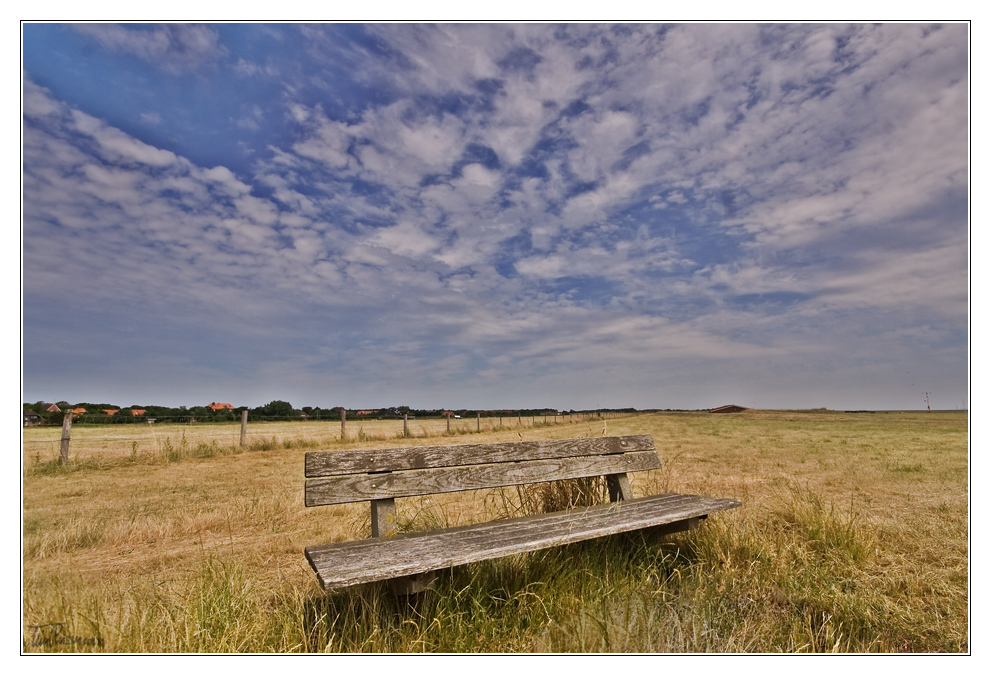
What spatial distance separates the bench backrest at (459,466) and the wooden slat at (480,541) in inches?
9.7

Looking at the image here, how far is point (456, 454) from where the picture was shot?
3227mm

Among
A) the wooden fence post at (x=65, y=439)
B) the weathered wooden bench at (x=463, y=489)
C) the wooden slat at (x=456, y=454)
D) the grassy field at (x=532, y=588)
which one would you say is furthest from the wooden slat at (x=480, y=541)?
the wooden fence post at (x=65, y=439)

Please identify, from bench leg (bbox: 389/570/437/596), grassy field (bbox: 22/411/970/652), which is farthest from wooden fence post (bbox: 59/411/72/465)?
bench leg (bbox: 389/570/437/596)

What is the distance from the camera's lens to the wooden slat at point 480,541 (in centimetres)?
220

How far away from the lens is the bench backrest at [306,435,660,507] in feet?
9.16

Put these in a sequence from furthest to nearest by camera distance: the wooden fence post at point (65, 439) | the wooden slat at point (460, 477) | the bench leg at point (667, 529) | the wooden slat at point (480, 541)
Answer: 1. the wooden fence post at point (65, 439)
2. the bench leg at point (667, 529)
3. the wooden slat at point (460, 477)
4. the wooden slat at point (480, 541)

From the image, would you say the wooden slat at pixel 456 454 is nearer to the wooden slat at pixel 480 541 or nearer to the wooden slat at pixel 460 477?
the wooden slat at pixel 460 477

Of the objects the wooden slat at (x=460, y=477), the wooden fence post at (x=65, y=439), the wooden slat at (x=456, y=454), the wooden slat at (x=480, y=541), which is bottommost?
the wooden fence post at (x=65, y=439)

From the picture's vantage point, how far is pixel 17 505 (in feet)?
7.28

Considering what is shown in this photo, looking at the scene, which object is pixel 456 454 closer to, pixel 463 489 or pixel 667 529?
pixel 463 489

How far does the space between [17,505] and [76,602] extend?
606 millimetres

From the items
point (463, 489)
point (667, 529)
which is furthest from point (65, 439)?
point (667, 529)

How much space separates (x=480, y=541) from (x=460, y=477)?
62cm

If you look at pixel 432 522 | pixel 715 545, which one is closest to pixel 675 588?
pixel 715 545
